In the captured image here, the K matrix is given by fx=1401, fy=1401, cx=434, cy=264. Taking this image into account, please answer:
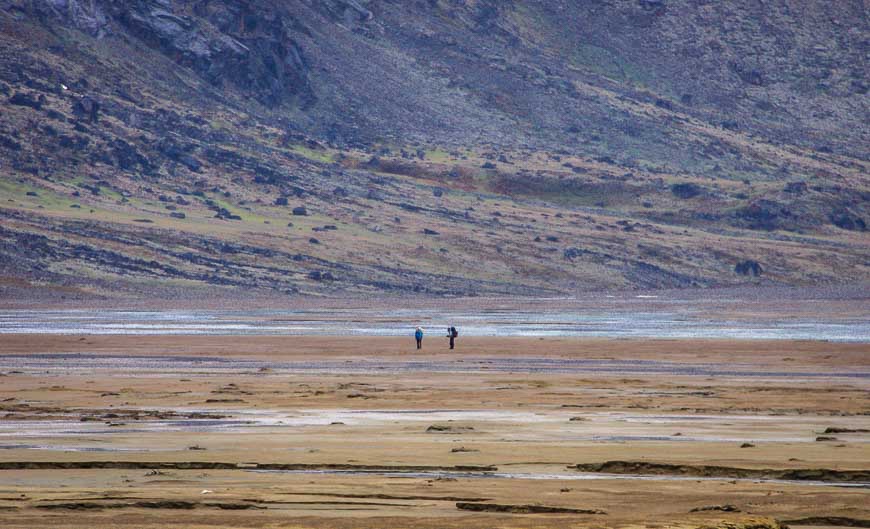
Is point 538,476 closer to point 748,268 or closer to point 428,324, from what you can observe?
point 428,324

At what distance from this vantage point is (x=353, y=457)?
2167 centimetres

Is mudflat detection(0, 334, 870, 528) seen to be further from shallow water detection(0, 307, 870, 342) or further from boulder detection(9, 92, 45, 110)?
boulder detection(9, 92, 45, 110)

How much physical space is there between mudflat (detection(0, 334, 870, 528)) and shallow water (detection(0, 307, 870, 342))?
919 inches

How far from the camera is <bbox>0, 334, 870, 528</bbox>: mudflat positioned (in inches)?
651

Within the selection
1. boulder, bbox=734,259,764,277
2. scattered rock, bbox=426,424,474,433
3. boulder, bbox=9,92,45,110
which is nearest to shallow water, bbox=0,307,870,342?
scattered rock, bbox=426,424,474,433

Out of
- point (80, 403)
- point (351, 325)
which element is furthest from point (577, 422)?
point (351, 325)

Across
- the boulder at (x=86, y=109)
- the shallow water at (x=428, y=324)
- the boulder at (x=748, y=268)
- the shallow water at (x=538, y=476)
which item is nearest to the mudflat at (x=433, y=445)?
the shallow water at (x=538, y=476)

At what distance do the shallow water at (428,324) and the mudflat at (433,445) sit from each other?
76.6ft

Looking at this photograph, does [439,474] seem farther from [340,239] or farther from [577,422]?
[340,239]

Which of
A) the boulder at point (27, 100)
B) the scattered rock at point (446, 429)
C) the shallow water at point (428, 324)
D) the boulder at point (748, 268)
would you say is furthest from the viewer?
the boulder at point (27, 100)

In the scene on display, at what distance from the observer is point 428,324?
275ft

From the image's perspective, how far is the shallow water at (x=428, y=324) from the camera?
71875 mm

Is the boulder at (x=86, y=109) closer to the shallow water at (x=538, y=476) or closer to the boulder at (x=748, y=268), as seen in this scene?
the boulder at (x=748, y=268)

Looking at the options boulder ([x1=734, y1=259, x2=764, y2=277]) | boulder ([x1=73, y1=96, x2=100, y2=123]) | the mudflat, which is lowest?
the mudflat
